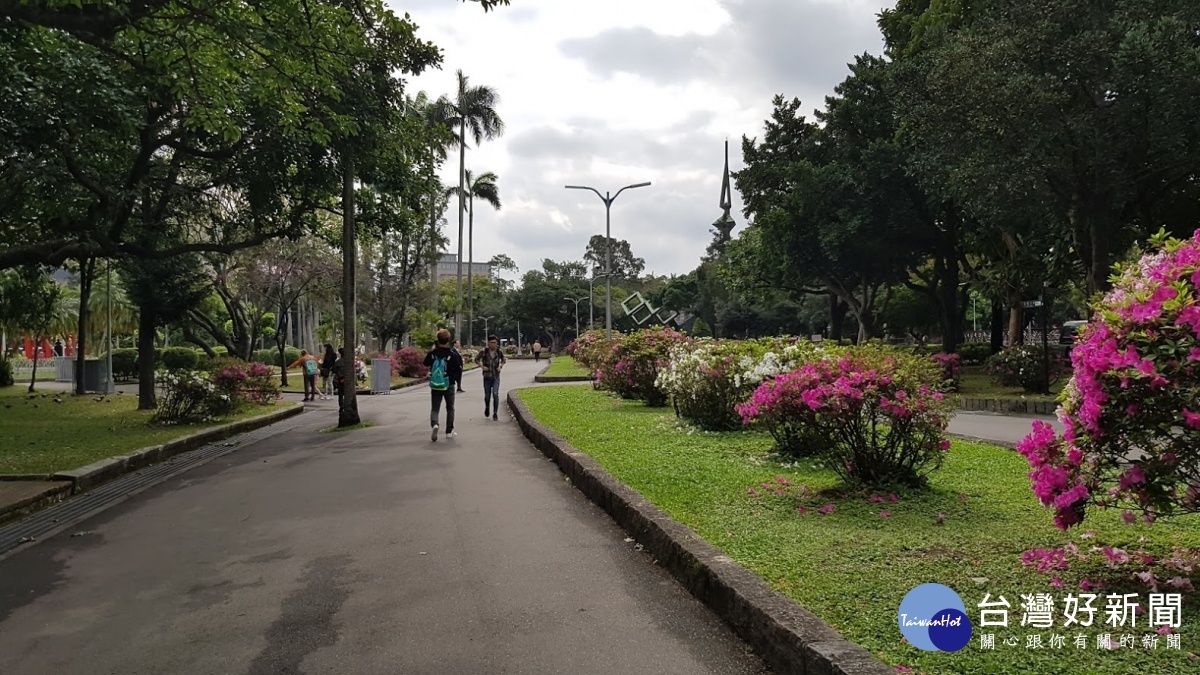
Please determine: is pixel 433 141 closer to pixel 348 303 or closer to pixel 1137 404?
pixel 348 303

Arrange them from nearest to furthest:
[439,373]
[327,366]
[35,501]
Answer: [35,501] < [439,373] < [327,366]

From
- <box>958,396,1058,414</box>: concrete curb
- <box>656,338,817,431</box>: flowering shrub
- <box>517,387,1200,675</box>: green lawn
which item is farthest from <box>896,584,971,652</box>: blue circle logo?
<box>958,396,1058,414</box>: concrete curb

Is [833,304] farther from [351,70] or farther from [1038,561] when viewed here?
[1038,561]

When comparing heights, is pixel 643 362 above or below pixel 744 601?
above

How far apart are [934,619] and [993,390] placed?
2008 cm

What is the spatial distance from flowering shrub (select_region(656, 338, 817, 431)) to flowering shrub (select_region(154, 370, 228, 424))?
8.28 metres

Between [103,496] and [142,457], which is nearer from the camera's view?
[103,496]

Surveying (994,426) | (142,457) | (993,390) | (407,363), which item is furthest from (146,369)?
(993,390)

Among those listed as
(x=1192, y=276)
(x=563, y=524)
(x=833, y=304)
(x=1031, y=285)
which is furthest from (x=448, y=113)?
(x=1192, y=276)

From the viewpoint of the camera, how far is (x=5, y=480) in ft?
27.9

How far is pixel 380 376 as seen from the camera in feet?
87.4

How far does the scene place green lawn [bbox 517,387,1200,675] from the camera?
10.4 feet

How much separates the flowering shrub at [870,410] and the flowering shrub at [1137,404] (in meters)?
2.03

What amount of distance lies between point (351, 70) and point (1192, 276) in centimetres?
1156
